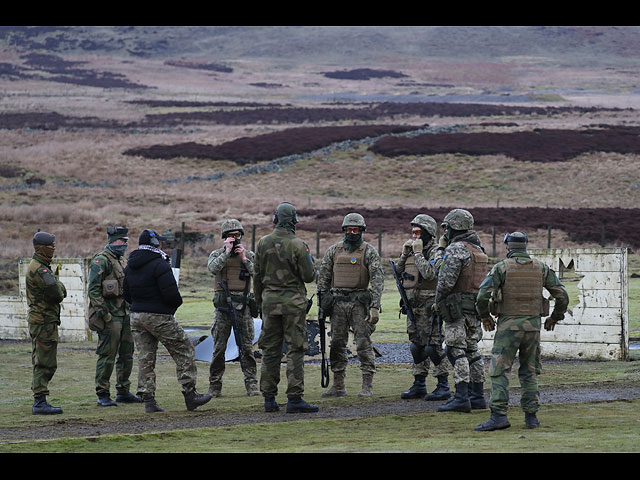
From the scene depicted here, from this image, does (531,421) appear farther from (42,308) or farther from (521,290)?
(42,308)

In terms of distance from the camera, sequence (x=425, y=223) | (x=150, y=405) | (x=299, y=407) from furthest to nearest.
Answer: (x=425, y=223)
(x=150, y=405)
(x=299, y=407)

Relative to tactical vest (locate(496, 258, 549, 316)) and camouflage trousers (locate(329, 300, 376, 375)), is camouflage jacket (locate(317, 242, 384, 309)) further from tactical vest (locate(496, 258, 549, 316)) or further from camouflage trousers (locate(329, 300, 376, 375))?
tactical vest (locate(496, 258, 549, 316))

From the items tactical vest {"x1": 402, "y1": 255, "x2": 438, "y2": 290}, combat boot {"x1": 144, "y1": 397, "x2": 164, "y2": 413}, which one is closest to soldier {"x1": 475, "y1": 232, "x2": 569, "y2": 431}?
tactical vest {"x1": 402, "y1": 255, "x2": 438, "y2": 290}

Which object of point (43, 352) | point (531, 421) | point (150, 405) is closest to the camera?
point (531, 421)

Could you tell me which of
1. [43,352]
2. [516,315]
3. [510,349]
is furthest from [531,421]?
[43,352]

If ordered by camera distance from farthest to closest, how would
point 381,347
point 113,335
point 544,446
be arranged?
point 381,347 < point 113,335 < point 544,446

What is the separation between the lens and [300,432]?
9633 mm

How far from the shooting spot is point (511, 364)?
9.61 metres

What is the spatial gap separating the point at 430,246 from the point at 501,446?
421 centimetres

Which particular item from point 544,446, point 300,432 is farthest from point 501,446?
point 300,432

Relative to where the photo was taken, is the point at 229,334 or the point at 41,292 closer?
the point at 41,292

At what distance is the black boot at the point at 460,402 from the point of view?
35.6 feet

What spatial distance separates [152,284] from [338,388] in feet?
9.41

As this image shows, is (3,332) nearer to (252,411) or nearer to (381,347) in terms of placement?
(381,347)
